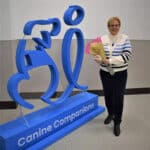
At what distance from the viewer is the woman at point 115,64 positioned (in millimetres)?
3000

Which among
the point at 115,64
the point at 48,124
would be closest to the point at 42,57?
the point at 48,124

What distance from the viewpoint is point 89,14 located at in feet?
15.1

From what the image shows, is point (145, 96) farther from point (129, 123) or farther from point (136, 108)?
point (129, 123)

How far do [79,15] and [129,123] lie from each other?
1.50m

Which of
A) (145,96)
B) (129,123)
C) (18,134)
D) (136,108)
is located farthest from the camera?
(145,96)

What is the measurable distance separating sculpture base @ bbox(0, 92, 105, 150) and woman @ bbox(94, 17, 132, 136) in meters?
0.31

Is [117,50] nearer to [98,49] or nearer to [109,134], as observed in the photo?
[98,49]

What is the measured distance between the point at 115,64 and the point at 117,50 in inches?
6.1

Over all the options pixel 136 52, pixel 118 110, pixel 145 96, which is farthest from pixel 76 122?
pixel 136 52

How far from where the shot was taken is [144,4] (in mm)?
4797

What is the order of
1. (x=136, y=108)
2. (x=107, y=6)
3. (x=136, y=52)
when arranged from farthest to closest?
(x=136, y=52)
(x=107, y=6)
(x=136, y=108)

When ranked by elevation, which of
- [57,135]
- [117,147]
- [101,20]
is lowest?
[117,147]

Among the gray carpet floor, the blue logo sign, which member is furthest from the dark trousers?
the blue logo sign

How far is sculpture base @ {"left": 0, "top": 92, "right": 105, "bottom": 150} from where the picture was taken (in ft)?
8.06
